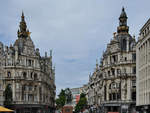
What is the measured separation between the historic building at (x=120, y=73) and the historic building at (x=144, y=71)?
26291mm

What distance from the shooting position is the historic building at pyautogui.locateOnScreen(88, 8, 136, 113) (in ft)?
296

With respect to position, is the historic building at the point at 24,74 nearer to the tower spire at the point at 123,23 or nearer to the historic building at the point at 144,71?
the tower spire at the point at 123,23

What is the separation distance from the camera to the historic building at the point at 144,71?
55.4 m

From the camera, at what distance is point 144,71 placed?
58.5 m

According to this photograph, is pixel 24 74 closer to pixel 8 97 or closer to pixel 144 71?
pixel 8 97

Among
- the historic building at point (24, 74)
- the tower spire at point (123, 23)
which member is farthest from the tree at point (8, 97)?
the tower spire at point (123, 23)

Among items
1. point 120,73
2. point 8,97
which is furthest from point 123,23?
point 8,97

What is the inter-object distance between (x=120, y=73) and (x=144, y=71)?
34131mm

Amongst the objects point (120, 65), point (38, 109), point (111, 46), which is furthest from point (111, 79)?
point (38, 109)

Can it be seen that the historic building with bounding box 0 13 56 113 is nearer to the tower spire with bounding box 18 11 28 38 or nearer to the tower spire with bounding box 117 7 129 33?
the tower spire with bounding box 18 11 28 38

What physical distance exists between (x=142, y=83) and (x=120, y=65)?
33225mm

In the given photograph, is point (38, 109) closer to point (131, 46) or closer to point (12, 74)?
point (12, 74)

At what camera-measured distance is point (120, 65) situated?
93125 mm

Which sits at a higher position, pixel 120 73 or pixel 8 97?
pixel 120 73
